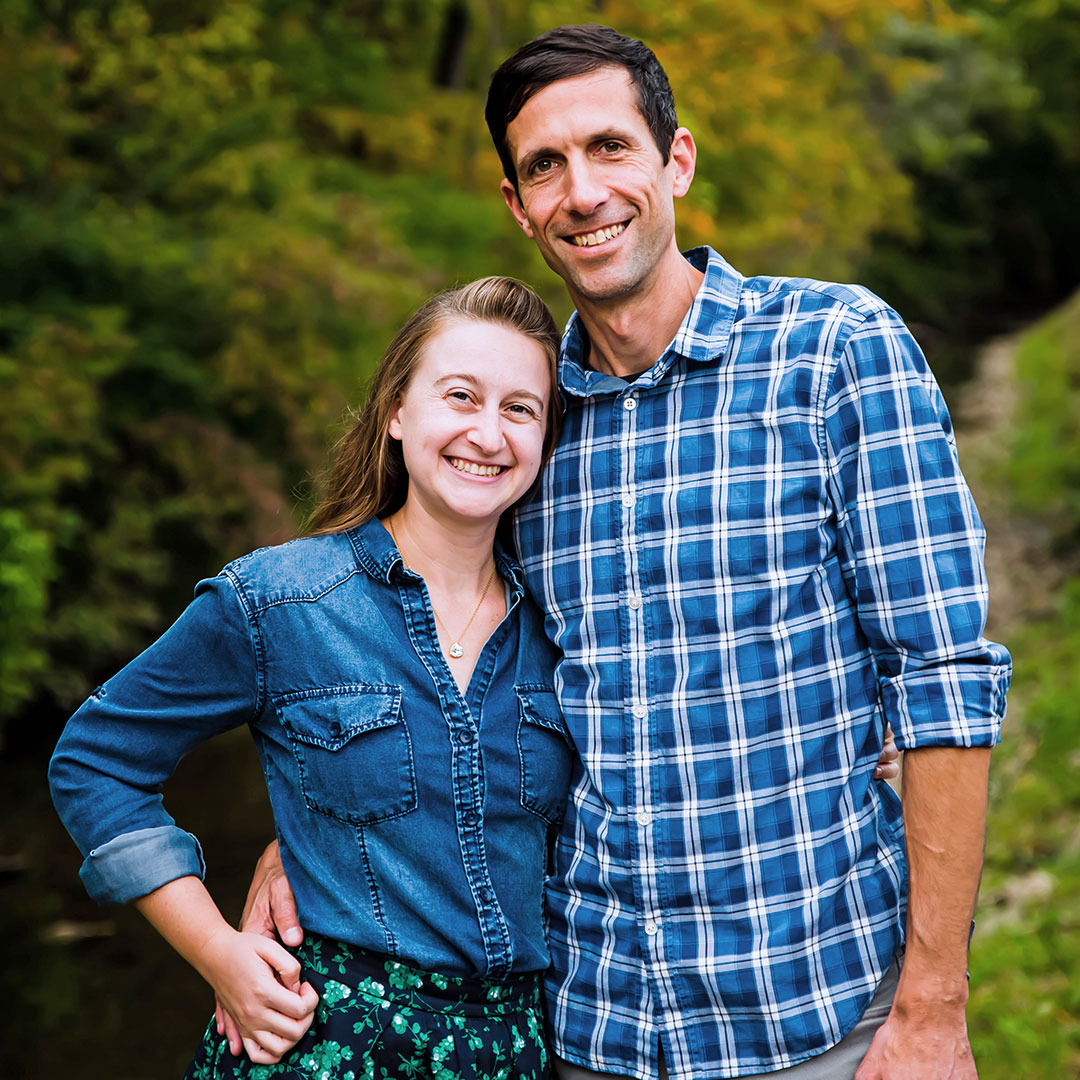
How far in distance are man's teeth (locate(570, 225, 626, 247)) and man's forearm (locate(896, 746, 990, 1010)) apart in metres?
1.03

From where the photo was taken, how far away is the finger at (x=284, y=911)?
6.86ft

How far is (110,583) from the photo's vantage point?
7.57m

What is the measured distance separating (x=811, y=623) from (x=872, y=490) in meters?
0.24

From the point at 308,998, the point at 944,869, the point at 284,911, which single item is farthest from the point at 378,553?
the point at 944,869

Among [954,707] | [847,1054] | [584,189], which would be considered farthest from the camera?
[584,189]

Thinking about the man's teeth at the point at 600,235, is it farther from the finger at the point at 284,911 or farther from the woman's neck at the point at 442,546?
the finger at the point at 284,911

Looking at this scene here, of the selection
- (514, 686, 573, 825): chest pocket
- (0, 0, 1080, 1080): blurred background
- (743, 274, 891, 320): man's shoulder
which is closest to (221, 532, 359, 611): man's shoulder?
(514, 686, 573, 825): chest pocket

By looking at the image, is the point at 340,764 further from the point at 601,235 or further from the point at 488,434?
the point at 601,235

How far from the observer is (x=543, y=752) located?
2.20m

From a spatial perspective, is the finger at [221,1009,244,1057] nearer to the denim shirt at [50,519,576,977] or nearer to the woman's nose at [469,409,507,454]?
the denim shirt at [50,519,576,977]

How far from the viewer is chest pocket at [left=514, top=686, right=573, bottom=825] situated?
2.18 meters

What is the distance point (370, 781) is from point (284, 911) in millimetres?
271

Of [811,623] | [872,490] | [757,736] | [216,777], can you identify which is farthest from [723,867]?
[216,777]

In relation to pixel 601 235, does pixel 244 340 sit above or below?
above
